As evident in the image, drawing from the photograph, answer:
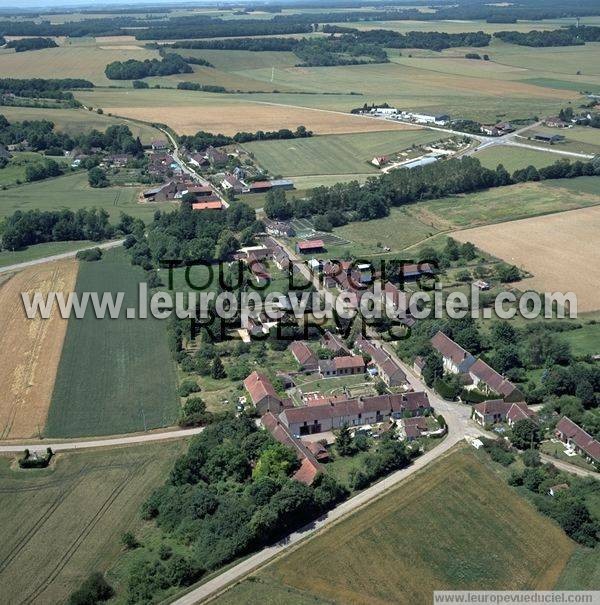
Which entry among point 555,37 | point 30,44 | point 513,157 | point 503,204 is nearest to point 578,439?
point 503,204

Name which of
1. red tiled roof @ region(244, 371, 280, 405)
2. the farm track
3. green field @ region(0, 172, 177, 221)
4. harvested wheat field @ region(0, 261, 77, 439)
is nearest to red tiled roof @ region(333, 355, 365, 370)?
red tiled roof @ region(244, 371, 280, 405)

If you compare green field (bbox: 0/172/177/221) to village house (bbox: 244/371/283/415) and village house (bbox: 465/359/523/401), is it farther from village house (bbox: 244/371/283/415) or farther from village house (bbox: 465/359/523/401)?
village house (bbox: 465/359/523/401)

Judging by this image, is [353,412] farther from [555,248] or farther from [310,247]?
[555,248]

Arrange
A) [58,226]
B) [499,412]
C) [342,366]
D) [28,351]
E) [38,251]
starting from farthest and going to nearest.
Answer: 1. [58,226]
2. [38,251]
3. [28,351]
4. [342,366]
5. [499,412]

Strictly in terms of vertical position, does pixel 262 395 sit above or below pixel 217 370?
above

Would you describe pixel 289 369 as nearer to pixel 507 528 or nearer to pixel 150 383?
pixel 150 383

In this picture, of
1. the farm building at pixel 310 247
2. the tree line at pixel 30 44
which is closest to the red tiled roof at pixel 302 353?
the farm building at pixel 310 247

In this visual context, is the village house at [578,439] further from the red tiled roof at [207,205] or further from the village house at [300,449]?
the red tiled roof at [207,205]
